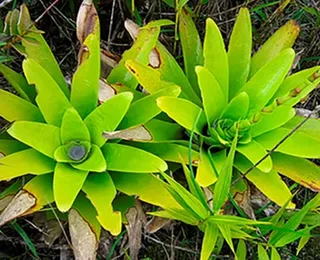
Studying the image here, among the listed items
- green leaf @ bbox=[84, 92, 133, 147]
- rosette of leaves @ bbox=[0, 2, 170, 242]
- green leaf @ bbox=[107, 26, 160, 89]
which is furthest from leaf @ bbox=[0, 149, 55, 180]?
green leaf @ bbox=[107, 26, 160, 89]

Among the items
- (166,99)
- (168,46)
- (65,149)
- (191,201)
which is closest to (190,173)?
(191,201)

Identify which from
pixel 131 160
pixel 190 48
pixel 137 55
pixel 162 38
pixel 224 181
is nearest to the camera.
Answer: pixel 224 181

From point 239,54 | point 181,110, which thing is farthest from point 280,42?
point 181,110

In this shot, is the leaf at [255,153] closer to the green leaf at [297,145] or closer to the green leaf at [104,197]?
the green leaf at [297,145]

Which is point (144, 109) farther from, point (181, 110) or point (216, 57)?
point (216, 57)

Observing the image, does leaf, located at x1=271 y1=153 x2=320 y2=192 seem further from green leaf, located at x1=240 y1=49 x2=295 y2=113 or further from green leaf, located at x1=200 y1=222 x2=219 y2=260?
green leaf, located at x1=200 y1=222 x2=219 y2=260

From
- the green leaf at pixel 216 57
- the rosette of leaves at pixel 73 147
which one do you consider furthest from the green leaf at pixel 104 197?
the green leaf at pixel 216 57

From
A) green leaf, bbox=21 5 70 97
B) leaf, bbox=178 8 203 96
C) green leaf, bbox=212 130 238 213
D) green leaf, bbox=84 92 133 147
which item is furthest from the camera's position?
leaf, bbox=178 8 203 96
